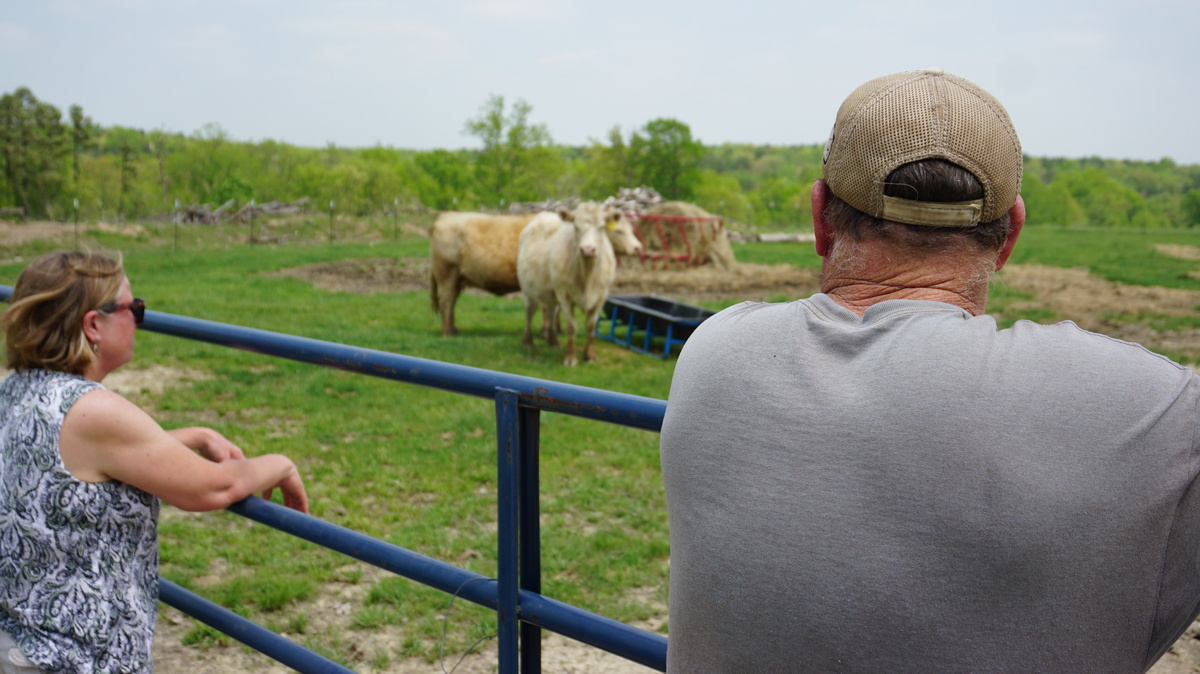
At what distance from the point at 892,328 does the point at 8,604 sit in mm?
1928

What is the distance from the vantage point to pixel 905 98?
1.24m

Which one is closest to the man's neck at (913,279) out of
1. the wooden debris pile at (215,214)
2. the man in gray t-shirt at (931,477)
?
the man in gray t-shirt at (931,477)

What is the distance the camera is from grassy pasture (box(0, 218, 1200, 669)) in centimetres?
386

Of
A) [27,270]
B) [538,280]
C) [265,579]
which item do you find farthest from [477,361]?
[27,270]

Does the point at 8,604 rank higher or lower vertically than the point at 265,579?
higher

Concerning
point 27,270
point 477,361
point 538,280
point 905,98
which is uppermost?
point 905,98

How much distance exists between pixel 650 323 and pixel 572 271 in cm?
104

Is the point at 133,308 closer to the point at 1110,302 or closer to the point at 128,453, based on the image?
the point at 128,453

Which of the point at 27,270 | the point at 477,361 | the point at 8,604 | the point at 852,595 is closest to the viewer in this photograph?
the point at 852,595

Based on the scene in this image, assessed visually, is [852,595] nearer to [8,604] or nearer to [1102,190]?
[8,604]

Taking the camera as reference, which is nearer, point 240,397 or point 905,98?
point 905,98

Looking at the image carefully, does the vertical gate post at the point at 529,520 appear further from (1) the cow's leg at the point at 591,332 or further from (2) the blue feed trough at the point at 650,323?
(1) the cow's leg at the point at 591,332

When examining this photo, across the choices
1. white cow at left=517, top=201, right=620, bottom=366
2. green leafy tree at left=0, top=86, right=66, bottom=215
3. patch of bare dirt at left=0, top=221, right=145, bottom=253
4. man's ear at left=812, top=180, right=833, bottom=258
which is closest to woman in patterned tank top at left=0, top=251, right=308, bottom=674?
man's ear at left=812, top=180, right=833, bottom=258

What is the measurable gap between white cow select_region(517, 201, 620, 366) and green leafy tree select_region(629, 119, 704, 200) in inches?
1144
